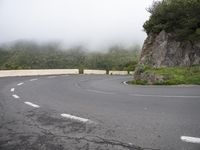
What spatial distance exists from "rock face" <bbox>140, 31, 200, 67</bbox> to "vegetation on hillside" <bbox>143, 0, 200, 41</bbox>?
0.93m

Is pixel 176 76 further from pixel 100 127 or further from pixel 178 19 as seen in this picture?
pixel 100 127

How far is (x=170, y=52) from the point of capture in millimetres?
34406

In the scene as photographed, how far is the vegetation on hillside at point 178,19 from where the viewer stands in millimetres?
32031

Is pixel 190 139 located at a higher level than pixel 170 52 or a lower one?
lower

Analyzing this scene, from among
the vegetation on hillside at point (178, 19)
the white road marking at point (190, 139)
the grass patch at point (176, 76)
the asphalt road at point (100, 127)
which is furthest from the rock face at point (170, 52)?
the white road marking at point (190, 139)

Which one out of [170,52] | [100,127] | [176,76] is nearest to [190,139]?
[100,127]

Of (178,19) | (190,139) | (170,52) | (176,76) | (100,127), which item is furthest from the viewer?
(170,52)

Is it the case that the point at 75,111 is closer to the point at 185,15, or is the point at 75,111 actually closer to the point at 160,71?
the point at 160,71

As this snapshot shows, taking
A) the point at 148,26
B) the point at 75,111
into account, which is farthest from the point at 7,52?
the point at 75,111

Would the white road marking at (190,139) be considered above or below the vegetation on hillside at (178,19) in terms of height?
below

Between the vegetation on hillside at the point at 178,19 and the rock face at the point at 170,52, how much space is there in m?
0.93

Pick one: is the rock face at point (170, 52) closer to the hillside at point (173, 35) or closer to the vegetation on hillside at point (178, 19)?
the hillside at point (173, 35)

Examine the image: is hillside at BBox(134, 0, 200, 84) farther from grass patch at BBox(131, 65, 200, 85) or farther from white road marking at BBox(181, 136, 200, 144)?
white road marking at BBox(181, 136, 200, 144)

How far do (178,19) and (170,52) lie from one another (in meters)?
3.88
